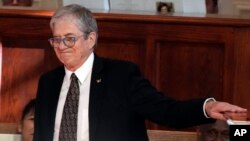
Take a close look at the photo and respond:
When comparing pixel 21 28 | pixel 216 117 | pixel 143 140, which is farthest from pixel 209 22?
pixel 216 117

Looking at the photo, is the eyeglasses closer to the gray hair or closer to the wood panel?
the gray hair

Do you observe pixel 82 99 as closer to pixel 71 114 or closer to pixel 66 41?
pixel 71 114

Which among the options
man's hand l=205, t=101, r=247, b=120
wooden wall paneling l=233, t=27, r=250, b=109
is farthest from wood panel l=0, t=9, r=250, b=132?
man's hand l=205, t=101, r=247, b=120

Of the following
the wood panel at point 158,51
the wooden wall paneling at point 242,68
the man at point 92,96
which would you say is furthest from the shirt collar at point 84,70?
the wooden wall paneling at point 242,68

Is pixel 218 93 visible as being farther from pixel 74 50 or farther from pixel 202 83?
pixel 74 50

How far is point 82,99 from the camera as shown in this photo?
2.44 meters

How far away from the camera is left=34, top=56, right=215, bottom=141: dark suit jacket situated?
7.64ft

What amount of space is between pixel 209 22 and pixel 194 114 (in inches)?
57.3

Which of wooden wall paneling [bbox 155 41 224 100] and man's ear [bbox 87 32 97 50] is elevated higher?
man's ear [bbox 87 32 97 50]

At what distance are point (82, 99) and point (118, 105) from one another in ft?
0.45

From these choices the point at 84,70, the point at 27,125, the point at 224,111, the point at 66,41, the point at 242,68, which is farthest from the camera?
the point at 242,68

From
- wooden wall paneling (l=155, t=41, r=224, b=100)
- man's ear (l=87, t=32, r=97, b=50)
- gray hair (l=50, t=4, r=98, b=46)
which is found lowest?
wooden wall paneling (l=155, t=41, r=224, b=100)

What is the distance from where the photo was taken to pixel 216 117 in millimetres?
2057

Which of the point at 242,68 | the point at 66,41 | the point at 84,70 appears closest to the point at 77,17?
the point at 66,41
